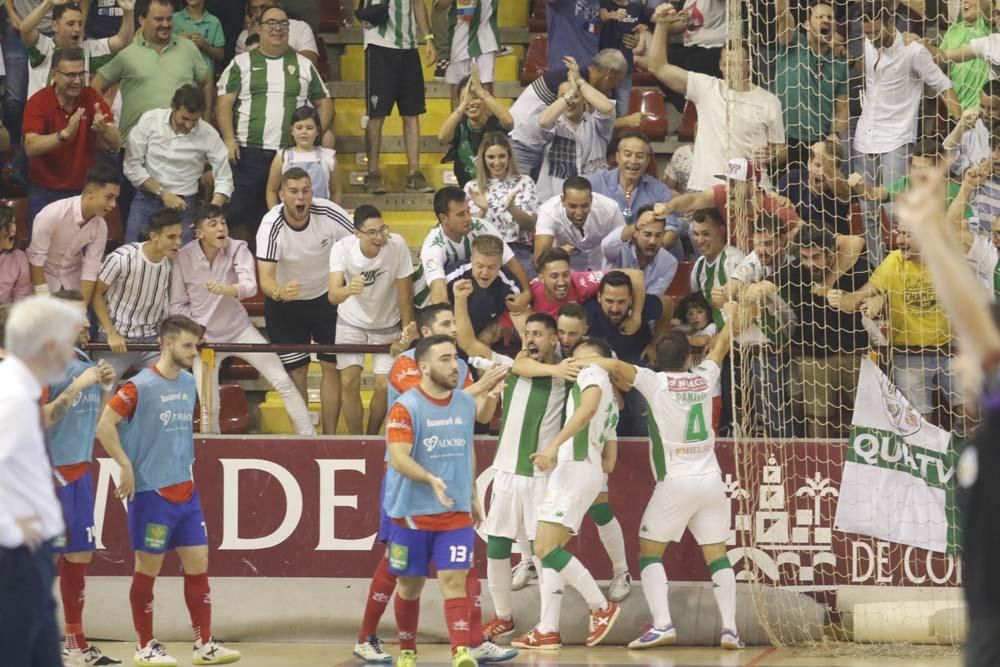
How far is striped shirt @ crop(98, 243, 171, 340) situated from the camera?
12.0 m

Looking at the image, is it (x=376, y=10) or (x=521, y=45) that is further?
(x=521, y=45)

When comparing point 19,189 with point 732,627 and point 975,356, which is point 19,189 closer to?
point 732,627

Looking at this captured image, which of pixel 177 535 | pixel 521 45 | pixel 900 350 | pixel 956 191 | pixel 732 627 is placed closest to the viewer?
pixel 177 535

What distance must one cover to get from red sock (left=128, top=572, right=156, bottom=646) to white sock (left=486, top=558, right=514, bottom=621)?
7.48 feet

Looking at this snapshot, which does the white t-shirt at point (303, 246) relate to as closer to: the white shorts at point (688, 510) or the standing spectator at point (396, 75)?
the standing spectator at point (396, 75)

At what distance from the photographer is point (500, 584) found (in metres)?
10.9

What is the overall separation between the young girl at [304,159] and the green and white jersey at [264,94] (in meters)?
0.72

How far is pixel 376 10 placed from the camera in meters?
14.5

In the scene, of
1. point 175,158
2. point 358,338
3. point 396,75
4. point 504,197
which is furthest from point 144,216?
point 504,197

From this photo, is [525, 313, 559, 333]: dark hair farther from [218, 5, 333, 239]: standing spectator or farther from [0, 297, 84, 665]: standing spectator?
[0, 297, 84, 665]: standing spectator

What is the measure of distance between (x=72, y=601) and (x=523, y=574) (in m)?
3.13

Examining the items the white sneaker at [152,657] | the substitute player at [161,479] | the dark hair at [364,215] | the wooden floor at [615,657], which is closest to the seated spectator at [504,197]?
the dark hair at [364,215]

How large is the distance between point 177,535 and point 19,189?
19.0 feet

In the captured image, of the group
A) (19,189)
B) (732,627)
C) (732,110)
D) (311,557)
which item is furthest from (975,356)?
(19,189)
